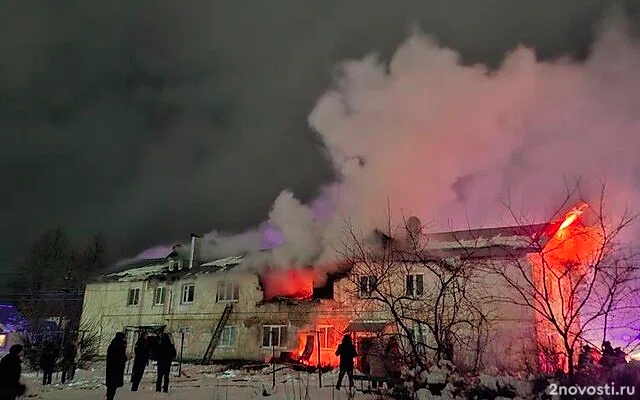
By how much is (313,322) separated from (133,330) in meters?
14.1

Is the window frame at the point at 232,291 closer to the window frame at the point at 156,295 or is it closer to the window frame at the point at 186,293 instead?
the window frame at the point at 186,293

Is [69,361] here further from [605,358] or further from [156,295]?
[605,358]

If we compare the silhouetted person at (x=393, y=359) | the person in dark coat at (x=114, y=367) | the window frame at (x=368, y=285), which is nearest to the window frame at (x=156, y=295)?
the window frame at (x=368, y=285)

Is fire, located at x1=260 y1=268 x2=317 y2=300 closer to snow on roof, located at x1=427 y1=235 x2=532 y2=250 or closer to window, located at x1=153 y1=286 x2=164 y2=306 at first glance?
window, located at x1=153 y1=286 x2=164 y2=306

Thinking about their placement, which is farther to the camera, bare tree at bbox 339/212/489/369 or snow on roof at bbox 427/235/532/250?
snow on roof at bbox 427/235/532/250

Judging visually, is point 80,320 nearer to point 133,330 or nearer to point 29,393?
point 133,330

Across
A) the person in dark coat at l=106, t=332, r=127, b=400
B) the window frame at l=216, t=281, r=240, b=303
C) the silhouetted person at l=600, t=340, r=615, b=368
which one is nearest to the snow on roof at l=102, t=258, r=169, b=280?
the window frame at l=216, t=281, r=240, b=303

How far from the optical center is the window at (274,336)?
33.8m

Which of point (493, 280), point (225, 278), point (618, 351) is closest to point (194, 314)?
point (225, 278)

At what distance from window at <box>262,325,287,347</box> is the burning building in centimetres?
6

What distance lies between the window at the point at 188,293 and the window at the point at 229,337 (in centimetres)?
397

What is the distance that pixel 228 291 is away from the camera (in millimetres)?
37156

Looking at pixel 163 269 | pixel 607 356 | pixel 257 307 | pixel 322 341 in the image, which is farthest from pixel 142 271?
pixel 607 356

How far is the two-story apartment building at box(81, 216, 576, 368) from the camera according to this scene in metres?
27.8
